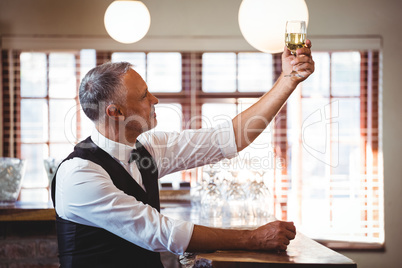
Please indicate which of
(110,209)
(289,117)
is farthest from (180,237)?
(289,117)

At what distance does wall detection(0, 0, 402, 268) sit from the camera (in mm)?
4773

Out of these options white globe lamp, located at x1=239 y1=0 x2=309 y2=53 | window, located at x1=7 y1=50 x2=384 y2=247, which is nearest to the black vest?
white globe lamp, located at x1=239 y1=0 x2=309 y2=53

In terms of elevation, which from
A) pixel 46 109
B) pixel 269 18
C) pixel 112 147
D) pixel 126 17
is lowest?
pixel 112 147

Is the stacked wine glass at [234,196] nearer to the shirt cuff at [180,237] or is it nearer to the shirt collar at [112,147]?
the shirt collar at [112,147]

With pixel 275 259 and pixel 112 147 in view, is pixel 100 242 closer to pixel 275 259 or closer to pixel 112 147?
pixel 112 147

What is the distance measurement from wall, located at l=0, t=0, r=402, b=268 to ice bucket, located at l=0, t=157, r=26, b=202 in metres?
1.97

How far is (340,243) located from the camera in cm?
477

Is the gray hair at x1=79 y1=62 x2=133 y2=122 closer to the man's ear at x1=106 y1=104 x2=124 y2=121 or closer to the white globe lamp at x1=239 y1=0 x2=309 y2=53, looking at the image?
the man's ear at x1=106 y1=104 x2=124 y2=121

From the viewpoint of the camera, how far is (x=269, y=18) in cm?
234

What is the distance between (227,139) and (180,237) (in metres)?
0.53

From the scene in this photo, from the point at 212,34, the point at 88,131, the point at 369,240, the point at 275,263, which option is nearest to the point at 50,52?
the point at 88,131

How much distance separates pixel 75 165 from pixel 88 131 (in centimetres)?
347

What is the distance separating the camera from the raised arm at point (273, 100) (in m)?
1.49

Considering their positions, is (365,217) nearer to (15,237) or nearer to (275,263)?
(15,237)
